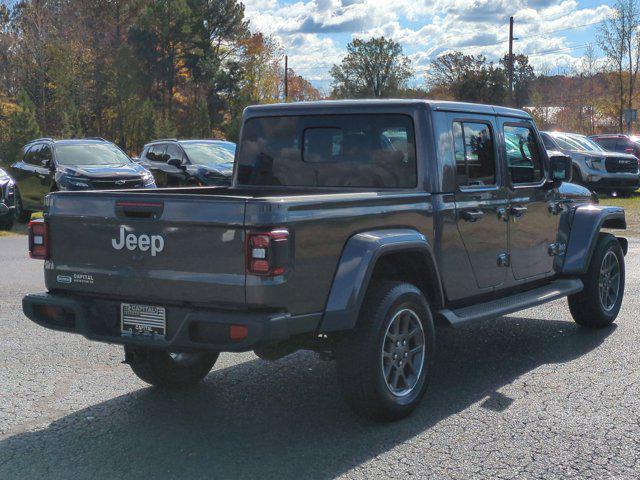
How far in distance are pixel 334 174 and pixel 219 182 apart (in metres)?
11.6

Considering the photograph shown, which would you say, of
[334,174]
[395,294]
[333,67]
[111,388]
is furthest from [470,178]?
[333,67]

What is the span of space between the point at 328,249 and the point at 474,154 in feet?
6.52

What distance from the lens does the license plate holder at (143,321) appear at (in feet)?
14.7

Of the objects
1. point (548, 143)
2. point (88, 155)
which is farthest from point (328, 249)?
point (548, 143)

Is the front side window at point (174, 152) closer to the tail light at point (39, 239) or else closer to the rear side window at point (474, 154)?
the rear side window at point (474, 154)

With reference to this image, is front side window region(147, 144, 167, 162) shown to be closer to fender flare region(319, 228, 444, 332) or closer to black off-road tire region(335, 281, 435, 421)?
black off-road tire region(335, 281, 435, 421)

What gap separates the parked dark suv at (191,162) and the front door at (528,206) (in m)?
10.7

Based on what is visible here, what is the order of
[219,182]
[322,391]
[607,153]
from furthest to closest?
[607,153] → [219,182] → [322,391]

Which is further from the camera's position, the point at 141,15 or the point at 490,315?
the point at 141,15

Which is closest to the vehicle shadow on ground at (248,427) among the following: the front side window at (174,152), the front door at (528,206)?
the front door at (528,206)

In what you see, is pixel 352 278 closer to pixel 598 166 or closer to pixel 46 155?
pixel 46 155

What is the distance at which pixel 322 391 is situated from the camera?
5586mm

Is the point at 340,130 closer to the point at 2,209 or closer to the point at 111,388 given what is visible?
the point at 111,388

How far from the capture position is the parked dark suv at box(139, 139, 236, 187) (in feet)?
57.3
